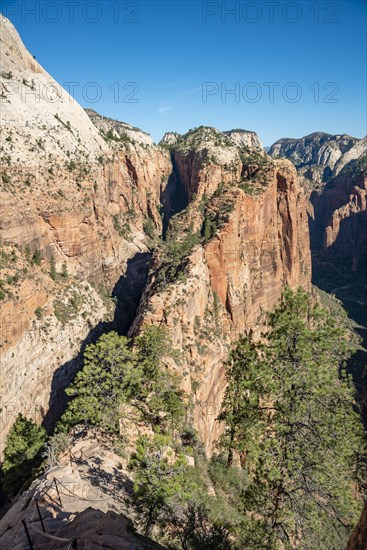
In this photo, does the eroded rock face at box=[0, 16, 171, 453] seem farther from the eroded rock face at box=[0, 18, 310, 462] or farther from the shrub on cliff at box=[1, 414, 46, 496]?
the shrub on cliff at box=[1, 414, 46, 496]

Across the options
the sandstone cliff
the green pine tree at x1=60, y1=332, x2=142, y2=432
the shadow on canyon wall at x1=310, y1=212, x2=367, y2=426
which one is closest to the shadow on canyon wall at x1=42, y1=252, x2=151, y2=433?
the green pine tree at x1=60, y1=332, x2=142, y2=432

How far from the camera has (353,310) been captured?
115812mm

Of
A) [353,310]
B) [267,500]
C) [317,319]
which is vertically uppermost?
[317,319]

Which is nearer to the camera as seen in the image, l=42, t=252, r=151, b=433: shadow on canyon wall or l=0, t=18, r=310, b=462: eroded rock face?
l=0, t=18, r=310, b=462: eroded rock face

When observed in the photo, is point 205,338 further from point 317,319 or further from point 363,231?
point 363,231

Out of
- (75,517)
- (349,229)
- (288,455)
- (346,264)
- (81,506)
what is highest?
Answer: (349,229)

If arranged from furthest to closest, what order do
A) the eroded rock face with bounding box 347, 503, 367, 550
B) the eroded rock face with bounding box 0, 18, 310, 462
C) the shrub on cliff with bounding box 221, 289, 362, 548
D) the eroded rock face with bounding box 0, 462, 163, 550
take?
the eroded rock face with bounding box 0, 18, 310, 462 < the shrub on cliff with bounding box 221, 289, 362, 548 < the eroded rock face with bounding box 0, 462, 163, 550 < the eroded rock face with bounding box 347, 503, 367, 550

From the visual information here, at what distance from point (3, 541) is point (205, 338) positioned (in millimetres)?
28019

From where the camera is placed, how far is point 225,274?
49.4 metres

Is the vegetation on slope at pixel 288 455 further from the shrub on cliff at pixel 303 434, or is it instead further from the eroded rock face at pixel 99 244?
the eroded rock face at pixel 99 244

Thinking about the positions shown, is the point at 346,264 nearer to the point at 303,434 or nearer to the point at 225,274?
the point at 225,274

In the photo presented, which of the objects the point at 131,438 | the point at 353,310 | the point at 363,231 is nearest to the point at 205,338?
the point at 131,438

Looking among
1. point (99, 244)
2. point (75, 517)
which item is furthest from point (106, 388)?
point (99, 244)

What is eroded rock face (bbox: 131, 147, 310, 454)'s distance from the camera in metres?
36.0
